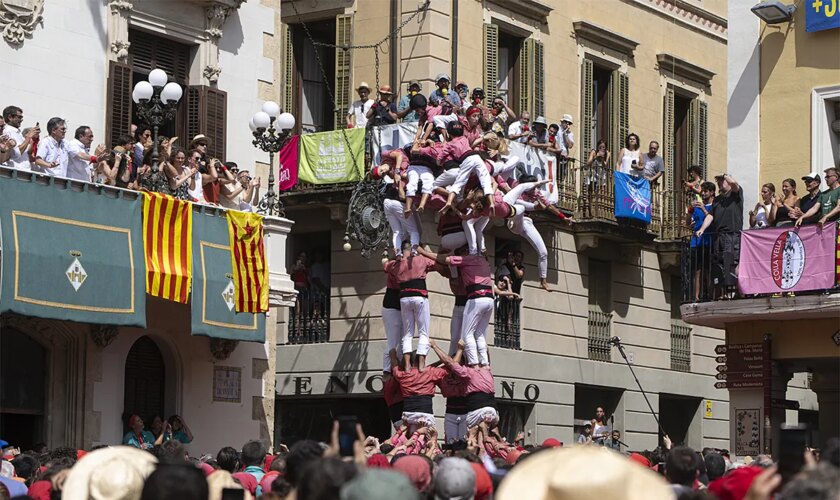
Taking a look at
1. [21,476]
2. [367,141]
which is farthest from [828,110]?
[21,476]

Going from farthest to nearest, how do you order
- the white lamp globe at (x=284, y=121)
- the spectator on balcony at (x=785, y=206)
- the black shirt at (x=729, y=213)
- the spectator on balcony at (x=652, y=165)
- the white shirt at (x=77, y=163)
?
the spectator on balcony at (x=652, y=165), the black shirt at (x=729, y=213), the white lamp globe at (x=284, y=121), the spectator on balcony at (x=785, y=206), the white shirt at (x=77, y=163)

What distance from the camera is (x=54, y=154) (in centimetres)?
2342

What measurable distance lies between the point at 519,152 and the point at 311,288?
4.93m

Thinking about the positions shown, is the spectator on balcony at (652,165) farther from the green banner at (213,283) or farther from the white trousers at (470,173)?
the white trousers at (470,173)

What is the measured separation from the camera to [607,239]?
120 feet

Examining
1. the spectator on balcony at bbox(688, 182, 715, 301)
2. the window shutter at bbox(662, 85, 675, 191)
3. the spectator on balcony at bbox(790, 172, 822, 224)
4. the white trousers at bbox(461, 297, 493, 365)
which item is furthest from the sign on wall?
the window shutter at bbox(662, 85, 675, 191)

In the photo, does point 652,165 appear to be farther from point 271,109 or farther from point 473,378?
point 473,378

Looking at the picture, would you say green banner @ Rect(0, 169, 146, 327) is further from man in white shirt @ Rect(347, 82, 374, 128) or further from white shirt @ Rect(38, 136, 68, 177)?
man in white shirt @ Rect(347, 82, 374, 128)

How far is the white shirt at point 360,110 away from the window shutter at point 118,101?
6.61 metres

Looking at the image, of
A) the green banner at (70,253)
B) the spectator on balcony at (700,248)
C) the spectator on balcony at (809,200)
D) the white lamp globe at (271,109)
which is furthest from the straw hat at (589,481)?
the spectator on balcony at (700,248)

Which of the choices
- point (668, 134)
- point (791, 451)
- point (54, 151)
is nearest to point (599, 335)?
point (668, 134)

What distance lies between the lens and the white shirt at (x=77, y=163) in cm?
2370

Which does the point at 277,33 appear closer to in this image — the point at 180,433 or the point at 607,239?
the point at 180,433

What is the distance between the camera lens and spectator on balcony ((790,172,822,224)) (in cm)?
2500
